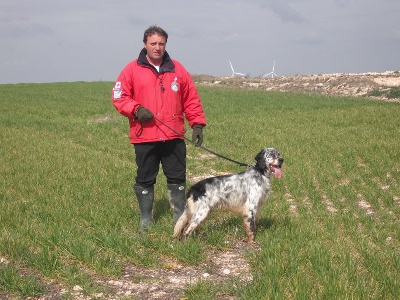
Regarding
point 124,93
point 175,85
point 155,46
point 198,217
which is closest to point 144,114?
point 124,93

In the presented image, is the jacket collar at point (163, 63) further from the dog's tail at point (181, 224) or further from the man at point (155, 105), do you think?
the dog's tail at point (181, 224)

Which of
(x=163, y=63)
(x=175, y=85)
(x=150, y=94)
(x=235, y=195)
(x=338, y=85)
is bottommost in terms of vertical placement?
(x=235, y=195)

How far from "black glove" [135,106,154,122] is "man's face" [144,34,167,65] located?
685mm

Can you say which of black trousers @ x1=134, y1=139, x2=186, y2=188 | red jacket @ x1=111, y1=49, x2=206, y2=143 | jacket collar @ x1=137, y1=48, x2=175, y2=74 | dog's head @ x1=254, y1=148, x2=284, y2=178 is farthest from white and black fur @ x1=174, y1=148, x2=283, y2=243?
jacket collar @ x1=137, y1=48, x2=175, y2=74

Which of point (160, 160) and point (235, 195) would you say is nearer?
point (235, 195)

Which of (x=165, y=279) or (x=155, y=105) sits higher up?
(x=155, y=105)

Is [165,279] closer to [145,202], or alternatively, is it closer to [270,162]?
[145,202]

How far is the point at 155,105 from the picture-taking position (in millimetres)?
6121

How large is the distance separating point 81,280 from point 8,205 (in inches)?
128

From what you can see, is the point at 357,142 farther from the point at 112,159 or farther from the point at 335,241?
the point at 335,241

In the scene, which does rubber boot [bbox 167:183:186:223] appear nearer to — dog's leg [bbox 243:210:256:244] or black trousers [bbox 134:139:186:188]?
black trousers [bbox 134:139:186:188]

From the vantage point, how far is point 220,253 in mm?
5645

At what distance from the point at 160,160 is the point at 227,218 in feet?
4.38

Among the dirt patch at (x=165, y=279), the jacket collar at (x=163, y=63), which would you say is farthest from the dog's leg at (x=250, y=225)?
the jacket collar at (x=163, y=63)
